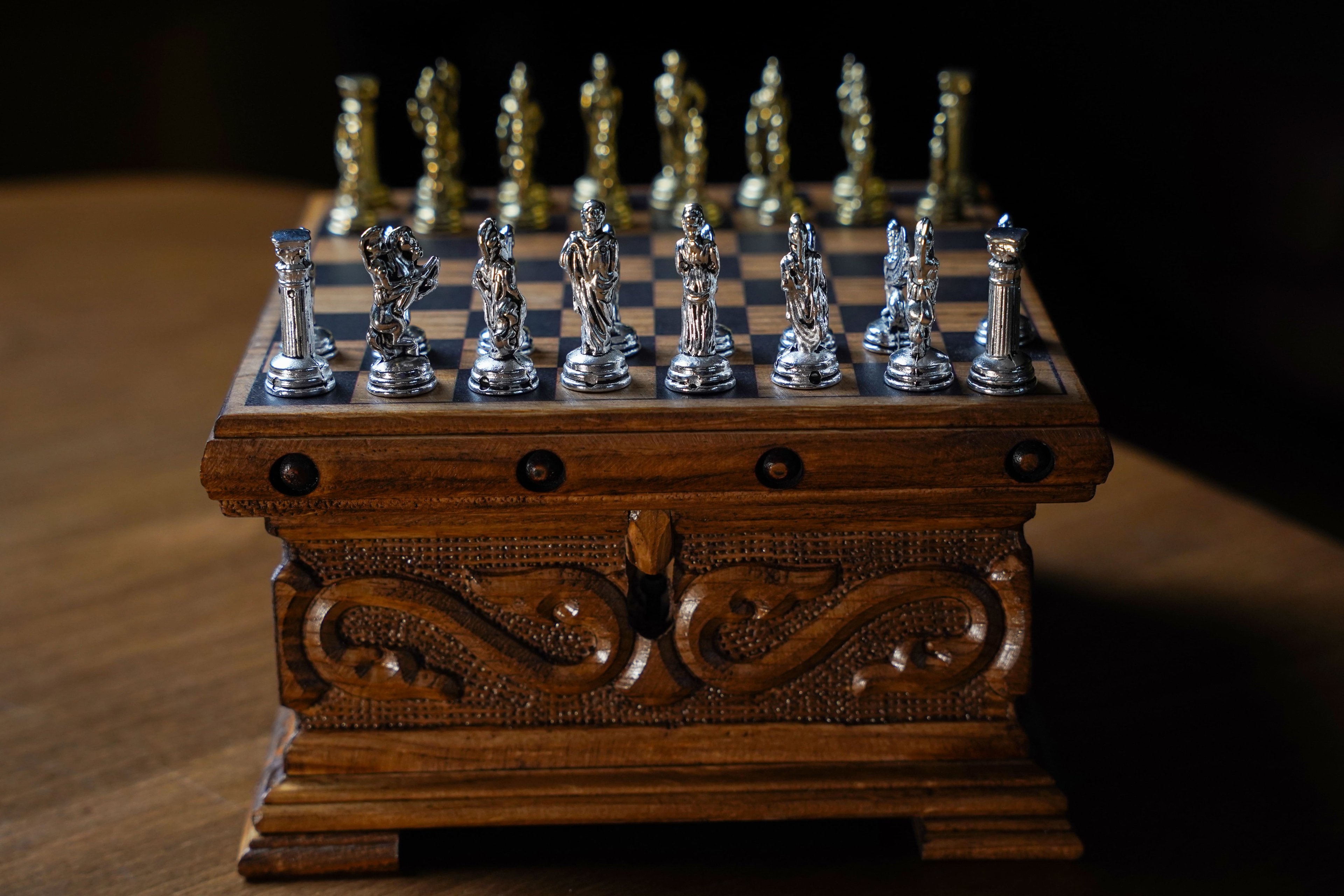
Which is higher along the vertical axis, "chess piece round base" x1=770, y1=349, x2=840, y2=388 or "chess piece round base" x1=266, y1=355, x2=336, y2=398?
"chess piece round base" x1=266, y1=355, x2=336, y2=398

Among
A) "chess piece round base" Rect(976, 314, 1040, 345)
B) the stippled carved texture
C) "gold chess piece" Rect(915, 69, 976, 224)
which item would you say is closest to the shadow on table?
Answer: the stippled carved texture

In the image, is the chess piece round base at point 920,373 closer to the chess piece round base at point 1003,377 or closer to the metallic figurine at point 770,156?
the chess piece round base at point 1003,377

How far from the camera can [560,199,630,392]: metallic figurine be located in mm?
1425

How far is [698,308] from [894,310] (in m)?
0.20

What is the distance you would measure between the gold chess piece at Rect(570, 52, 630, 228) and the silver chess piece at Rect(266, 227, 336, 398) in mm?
540

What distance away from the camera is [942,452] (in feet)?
4.52

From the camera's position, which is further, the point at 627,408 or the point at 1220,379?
the point at 1220,379

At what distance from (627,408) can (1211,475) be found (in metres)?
1.37

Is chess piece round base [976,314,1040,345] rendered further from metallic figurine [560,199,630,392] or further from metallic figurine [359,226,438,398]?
metallic figurine [359,226,438,398]

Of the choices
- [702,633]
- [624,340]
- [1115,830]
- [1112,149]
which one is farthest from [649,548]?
[1112,149]

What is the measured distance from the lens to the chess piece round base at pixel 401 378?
4.64ft

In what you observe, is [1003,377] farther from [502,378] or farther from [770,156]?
[770,156]

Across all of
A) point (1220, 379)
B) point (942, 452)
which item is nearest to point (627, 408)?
point (942, 452)

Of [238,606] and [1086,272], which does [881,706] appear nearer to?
[238,606]
